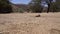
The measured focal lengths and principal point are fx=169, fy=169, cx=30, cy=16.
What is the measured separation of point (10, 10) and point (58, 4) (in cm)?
980

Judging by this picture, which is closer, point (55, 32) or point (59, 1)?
point (55, 32)

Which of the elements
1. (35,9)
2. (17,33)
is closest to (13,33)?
(17,33)

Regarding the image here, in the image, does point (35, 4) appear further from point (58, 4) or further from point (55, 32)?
point (55, 32)

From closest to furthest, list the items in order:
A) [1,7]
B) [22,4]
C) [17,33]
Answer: [17,33] → [1,7] → [22,4]

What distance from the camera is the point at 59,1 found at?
33.6 metres

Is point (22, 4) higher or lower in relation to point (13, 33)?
lower

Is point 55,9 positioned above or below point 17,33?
below

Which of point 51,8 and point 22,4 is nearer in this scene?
point 51,8

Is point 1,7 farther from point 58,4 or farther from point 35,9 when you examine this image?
point 58,4

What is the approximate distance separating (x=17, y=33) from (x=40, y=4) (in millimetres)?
29079

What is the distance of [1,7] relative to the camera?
1193 inches

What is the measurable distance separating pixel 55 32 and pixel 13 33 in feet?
5.04

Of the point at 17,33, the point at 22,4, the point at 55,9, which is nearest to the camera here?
the point at 17,33

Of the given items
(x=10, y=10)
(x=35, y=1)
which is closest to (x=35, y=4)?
(x=35, y=1)
